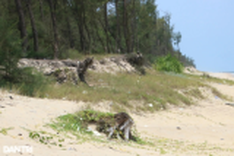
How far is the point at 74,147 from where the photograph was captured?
149 inches

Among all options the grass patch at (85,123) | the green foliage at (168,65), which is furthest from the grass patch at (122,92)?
the green foliage at (168,65)

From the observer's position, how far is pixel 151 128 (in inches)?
324

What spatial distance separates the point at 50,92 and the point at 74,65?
4.88m

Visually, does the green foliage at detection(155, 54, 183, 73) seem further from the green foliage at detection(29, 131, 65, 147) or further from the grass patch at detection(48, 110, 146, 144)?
the green foliage at detection(29, 131, 65, 147)

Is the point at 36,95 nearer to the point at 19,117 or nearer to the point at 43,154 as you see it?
the point at 19,117

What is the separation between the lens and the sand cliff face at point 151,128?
3.77m

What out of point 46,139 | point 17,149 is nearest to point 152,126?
point 46,139

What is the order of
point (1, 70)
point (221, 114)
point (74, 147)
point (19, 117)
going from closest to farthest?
1. point (74, 147)
2. point (19, 117)
3. point (1, 70)
4. point (221, 114)

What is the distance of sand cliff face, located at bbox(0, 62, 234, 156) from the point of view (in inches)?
148

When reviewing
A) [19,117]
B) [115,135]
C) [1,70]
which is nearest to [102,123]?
[115,135]

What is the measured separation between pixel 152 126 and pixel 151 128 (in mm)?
367

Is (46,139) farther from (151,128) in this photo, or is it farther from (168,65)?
(168,65)

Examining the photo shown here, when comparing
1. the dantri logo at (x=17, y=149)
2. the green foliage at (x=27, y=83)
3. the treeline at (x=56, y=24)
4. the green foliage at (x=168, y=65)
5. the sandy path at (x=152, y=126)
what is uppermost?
the treeline at (x=56, y=24)
